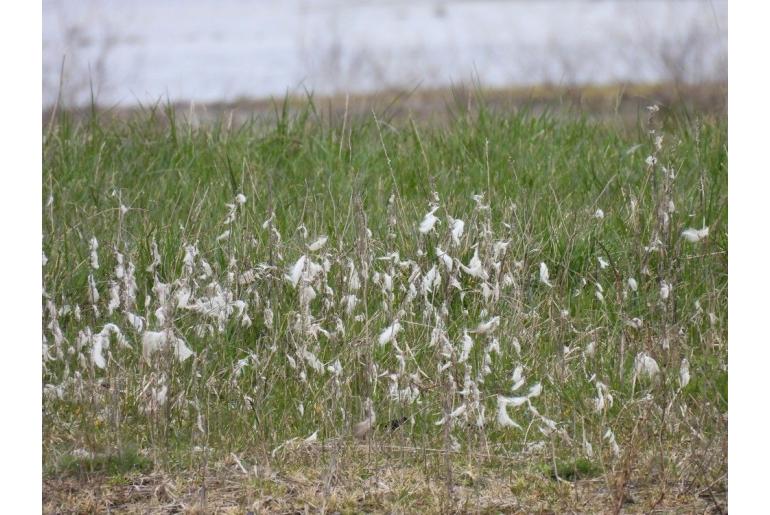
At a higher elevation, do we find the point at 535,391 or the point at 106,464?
the point at 535,391

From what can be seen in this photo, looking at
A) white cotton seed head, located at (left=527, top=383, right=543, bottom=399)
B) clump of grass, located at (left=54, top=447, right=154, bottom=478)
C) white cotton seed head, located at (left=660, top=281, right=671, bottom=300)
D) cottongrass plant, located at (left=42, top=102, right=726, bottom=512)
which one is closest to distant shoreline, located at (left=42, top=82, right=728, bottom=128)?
cottongrass plant, located at (left=42, top=102, right=726, bottom=512)

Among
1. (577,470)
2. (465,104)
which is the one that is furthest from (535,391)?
(465,104)

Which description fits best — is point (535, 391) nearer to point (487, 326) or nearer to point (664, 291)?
point (487, 326)

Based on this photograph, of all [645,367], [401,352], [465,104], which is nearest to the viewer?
[401,352]

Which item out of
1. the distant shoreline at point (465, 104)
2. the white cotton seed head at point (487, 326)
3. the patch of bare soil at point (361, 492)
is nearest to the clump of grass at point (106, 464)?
the patch of bare soil at point (361, 492)

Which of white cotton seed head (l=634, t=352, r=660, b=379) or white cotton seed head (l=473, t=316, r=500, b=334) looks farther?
white cotton seed head (l=634, t=352, r=660, b=379)

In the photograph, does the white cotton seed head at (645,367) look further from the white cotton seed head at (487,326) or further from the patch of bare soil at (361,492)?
the white cotton seed head at (487,326)

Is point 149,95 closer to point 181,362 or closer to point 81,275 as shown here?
point 81,275

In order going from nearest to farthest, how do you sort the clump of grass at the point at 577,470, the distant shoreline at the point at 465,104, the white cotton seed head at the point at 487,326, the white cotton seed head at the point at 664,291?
the white cotton seed head at the point at 487,326
the clump of grass at the point at 577,470
the white cotton seed head at the point at 664,291
the distant shoreline at the point at 465,104

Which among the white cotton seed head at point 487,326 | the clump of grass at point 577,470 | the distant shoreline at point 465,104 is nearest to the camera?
the white cotton seed head at point 487,326

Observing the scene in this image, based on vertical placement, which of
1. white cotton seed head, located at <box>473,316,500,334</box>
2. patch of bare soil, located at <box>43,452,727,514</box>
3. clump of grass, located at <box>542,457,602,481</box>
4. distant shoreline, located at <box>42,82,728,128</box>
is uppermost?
distant shoreline, located at <box>42,82,728,128</box>

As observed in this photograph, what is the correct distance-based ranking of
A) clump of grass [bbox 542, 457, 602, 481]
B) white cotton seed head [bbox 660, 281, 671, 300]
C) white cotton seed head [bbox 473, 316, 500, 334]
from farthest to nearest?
white cotton seed head [bbox 660, 281, 671, 300], clump of grass [bbox 542, 457, 602, 481], white cotton seed head [bbox 473, 316, 500, 334]

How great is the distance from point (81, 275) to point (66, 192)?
0.67 m

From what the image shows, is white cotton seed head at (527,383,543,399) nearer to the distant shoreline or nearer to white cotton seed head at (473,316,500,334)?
white cotton seed head at (473,316,500,334)
